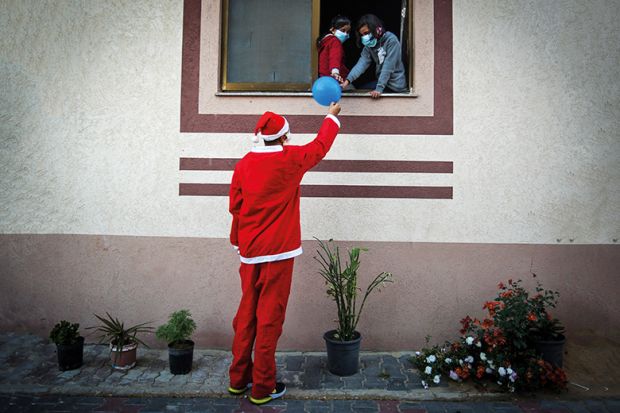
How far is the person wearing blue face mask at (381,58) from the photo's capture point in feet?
14.9

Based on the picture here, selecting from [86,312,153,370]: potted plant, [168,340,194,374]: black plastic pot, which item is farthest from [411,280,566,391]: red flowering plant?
[86,312,153,370]: potted plant

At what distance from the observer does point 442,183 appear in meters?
4.52

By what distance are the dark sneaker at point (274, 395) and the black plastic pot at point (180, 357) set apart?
2.53 ft

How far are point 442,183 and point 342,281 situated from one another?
4.61ft

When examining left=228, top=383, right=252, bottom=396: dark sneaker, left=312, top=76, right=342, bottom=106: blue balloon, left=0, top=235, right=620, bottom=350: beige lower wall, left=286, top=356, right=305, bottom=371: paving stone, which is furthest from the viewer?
left=0, top=235, right=620, bottom=350: beige lower wall

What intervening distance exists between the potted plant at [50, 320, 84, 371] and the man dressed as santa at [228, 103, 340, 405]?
1.52 meters

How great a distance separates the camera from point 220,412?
11.2 ft

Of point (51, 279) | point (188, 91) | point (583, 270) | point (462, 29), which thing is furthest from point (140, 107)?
point (583, 270)

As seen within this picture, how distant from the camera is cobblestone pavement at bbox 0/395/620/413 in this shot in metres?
3.46

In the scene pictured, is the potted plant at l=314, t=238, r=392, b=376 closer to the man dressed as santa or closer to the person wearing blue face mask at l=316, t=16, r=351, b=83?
the man dressed as santa

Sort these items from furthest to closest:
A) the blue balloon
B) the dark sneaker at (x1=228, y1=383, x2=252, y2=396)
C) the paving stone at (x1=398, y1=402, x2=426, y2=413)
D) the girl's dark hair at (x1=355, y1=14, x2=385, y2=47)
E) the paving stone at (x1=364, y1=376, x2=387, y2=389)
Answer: the girl's dark hair at (x1=355, y1=14, x2=385, y2=47) < the blue balloon < the paving stone at (x1=364, y1=376, x2=387, y2=389) < the dark sneaker at (x1=228, y1=383, x2=252, y2=396) < the paving stone at (x1=398, y1=402, x2=426, y2=413)

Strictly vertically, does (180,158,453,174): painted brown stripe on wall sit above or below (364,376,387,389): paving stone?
above

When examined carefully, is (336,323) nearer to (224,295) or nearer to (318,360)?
(318,360)

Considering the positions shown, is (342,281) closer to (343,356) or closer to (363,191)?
(343,356)
